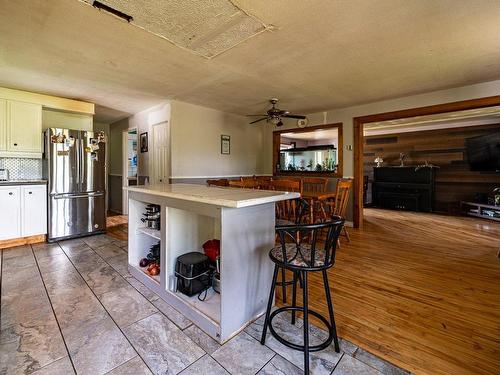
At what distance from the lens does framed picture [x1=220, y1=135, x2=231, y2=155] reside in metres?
5.08

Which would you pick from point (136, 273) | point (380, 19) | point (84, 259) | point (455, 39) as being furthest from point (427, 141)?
point (84, 259)

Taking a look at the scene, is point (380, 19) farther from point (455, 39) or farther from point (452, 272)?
point (452, 272)

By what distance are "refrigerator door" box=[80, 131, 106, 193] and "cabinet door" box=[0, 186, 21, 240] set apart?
755mm

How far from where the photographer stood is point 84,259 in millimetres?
2859

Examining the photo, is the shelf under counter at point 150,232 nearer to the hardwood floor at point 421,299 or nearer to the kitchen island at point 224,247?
the kitchen island at point 224,247

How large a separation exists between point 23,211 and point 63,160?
86 cm

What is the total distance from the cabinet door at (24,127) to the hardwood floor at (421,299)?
1838 millimetres

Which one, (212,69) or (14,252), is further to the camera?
(14,252)

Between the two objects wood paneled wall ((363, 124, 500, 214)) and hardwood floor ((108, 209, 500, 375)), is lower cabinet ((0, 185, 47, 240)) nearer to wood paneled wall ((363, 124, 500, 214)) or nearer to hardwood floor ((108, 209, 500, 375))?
hardwood floor ((108, 209, 500, 375))

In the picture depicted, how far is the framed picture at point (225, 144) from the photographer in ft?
16.7

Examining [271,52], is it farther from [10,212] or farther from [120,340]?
[10,212]

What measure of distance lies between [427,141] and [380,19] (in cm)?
589

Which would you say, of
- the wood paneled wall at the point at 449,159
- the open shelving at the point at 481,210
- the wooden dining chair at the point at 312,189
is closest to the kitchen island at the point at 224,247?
the wooden dining chair at the point at 312,189

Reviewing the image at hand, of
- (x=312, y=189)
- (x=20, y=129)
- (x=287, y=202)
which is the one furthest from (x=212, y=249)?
A: (x=20, y=129)
